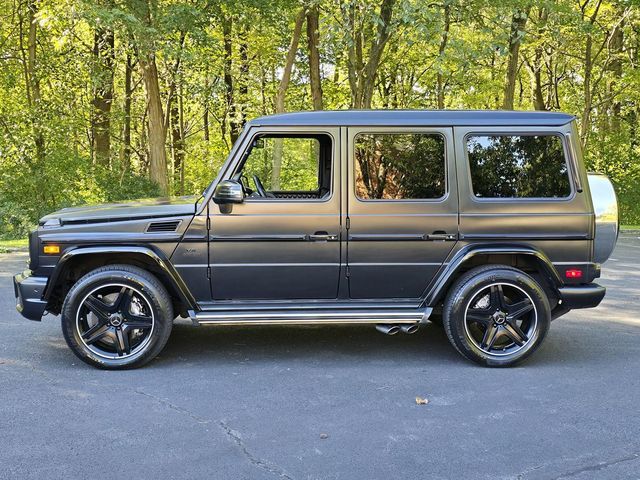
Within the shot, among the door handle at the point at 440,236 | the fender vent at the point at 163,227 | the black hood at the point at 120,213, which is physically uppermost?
the black hood at the point at 120,213

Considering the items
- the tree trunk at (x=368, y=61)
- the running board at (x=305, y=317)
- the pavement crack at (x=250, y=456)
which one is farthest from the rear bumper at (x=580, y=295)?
the tree trunk at (x=368, y=61)

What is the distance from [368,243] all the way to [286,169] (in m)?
1.86

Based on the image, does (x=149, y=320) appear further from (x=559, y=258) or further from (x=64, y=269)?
(x=559, y=258)

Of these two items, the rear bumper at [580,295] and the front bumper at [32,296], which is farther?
the rear bumper at [580,295]

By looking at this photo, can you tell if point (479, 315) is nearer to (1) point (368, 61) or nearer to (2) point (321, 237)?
(2) point (321, 237)

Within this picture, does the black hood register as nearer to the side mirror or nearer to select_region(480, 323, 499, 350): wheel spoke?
the side mirror

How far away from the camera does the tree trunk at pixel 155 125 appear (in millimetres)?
16297

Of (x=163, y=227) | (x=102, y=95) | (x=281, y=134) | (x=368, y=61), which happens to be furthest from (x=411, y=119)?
(x=102, y=95)

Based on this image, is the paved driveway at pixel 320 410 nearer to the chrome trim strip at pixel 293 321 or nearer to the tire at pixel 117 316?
the tire at pixel 117 316

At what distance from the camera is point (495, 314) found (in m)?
4.82

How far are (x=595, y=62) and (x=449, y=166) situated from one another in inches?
891

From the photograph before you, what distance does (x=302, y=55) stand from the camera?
72.0 ft

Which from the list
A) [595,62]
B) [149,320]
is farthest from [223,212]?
[595,62]

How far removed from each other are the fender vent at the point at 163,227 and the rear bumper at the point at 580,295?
3.29 m
